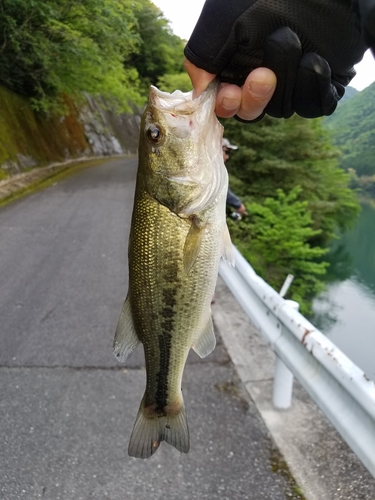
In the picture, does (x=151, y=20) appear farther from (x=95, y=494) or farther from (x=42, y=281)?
(x=95, y=494)

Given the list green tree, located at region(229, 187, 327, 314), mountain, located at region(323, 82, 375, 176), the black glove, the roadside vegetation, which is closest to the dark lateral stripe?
the black glove

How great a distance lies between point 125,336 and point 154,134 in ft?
2.98

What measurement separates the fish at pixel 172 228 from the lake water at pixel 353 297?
6.54 feet

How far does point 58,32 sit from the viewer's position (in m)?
14.4

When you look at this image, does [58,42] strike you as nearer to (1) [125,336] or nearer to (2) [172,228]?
(2) [172,228]

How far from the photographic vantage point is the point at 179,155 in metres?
2.03

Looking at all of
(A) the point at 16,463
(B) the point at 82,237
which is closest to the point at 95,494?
(A) the point at 16,463

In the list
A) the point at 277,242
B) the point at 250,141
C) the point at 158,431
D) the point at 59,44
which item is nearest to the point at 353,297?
the point at 277,242

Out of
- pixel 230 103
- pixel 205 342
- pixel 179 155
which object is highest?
pixel 230 103

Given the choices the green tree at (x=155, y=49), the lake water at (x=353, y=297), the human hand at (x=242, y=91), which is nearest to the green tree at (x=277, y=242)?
the lake water at (x=353, y=297)

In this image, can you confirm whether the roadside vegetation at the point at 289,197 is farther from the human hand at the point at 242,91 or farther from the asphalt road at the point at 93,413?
the human hand at the point at 242,91

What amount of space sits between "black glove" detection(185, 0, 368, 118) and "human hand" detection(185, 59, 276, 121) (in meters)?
0.03

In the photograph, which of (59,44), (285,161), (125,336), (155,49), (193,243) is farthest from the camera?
(155,49)

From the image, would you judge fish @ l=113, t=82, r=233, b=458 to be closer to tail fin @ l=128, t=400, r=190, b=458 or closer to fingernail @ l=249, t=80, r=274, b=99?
tail fin @ l=128, t=400, r=190, b=458
